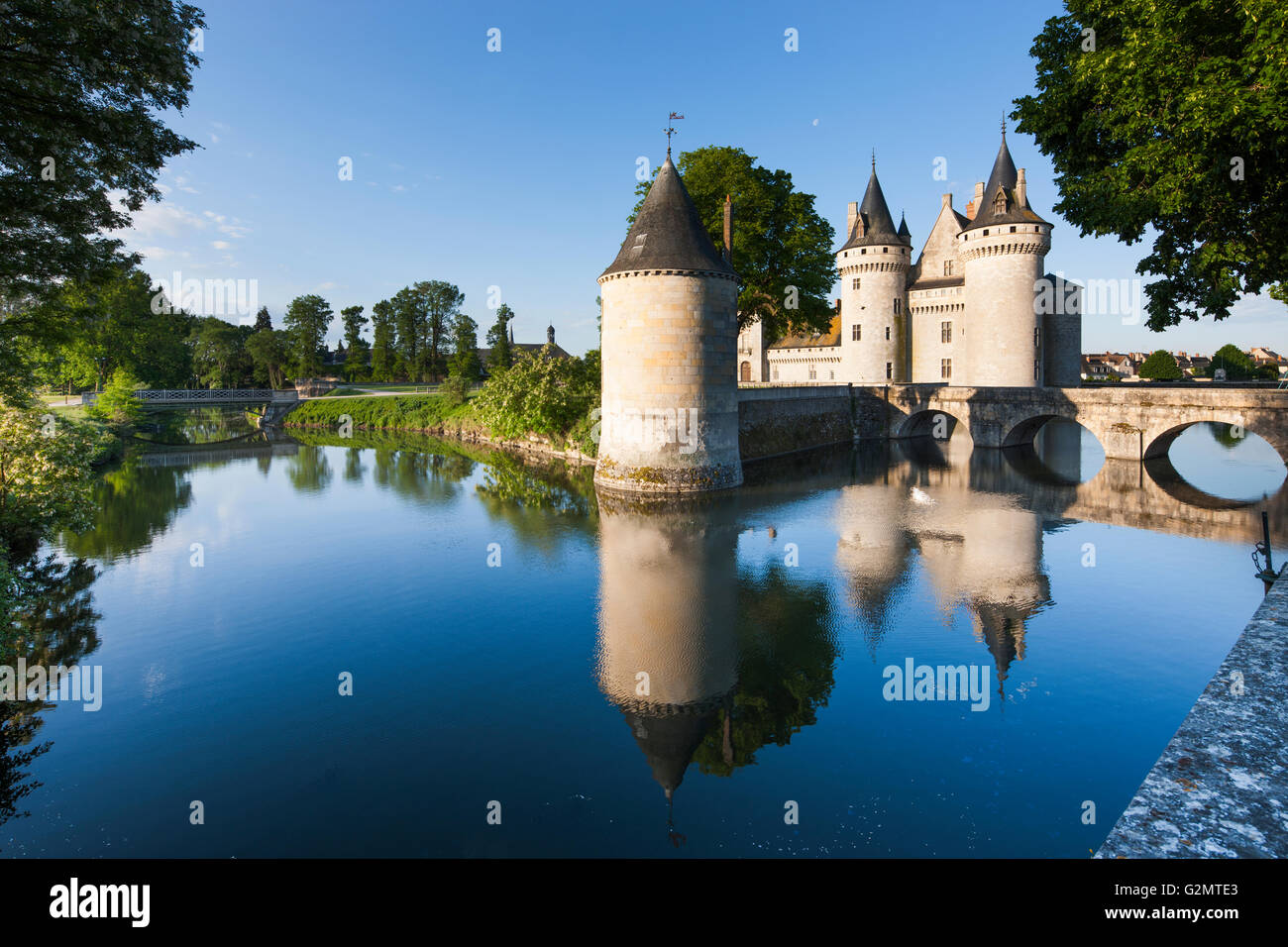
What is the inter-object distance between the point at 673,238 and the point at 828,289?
47.6 ft

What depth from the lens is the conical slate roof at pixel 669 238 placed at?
832 inches

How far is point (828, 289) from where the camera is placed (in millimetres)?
33375

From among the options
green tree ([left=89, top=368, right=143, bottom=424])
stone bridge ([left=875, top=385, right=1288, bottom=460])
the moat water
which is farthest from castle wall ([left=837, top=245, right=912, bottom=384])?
green tree ([left=89, top=368, right=143, bottom=424])

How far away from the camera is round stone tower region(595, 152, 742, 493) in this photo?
835 inches

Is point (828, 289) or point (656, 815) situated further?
point (828, 289)

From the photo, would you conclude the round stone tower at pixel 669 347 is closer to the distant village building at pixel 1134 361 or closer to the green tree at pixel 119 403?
the green tree at pixel 119 403

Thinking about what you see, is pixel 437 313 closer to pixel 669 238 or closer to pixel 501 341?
pixel 501 341

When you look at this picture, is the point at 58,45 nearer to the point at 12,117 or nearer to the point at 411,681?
the point at 12,117

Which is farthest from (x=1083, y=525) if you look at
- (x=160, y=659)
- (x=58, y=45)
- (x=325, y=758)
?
(x=58, y=45)

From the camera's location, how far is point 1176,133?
11344 mm

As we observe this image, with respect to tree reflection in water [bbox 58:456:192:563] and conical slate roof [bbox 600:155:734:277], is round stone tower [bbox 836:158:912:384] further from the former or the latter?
tree reflection in water [bbox 58:456:192:563]

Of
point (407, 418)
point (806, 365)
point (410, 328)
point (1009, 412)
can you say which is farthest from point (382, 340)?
point (1009, 412)

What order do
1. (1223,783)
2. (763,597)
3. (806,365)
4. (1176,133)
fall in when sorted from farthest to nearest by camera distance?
(806,365) < (763,597) < (1176,133) < (1223,783)

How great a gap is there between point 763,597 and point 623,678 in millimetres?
3883
